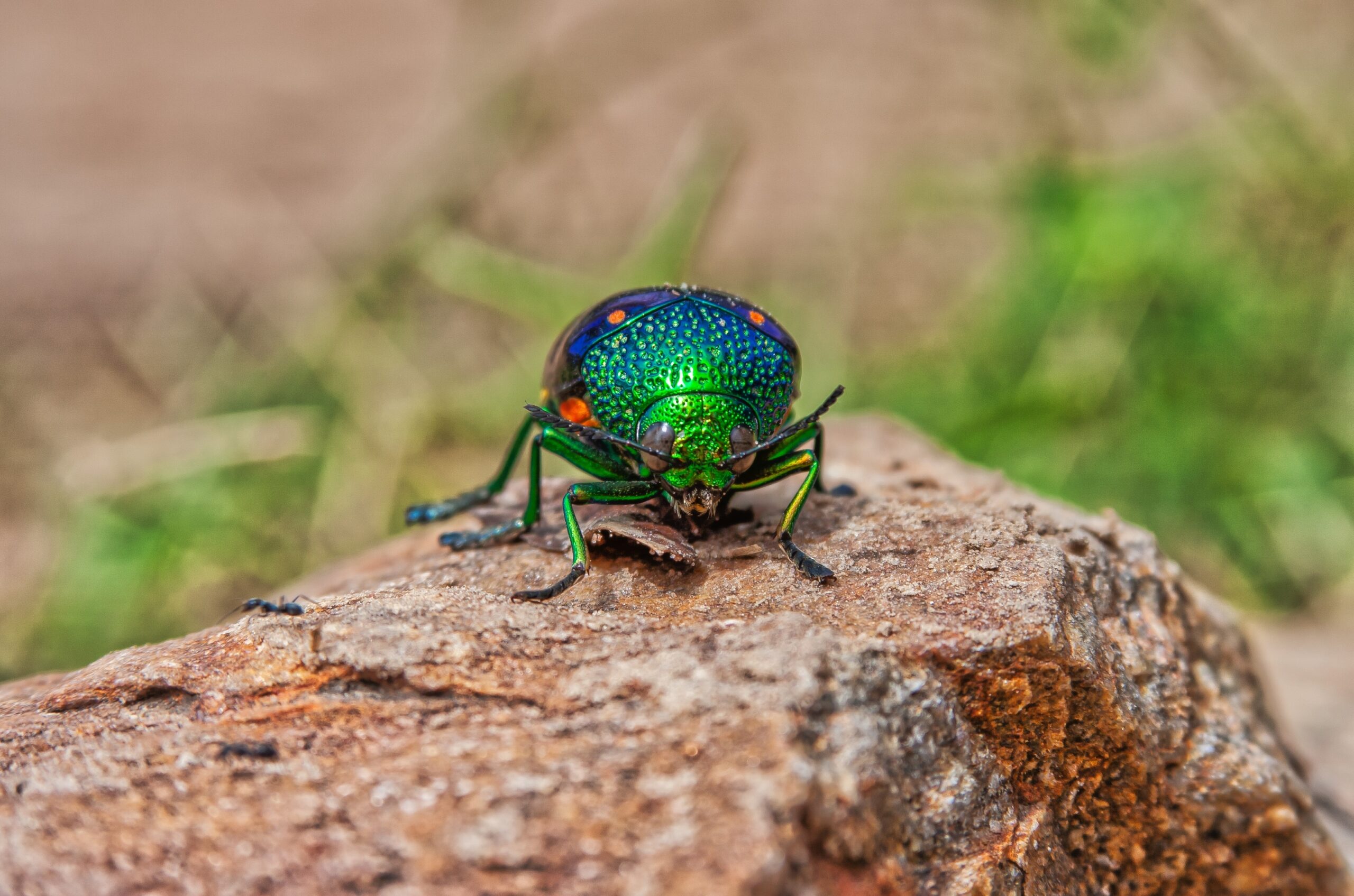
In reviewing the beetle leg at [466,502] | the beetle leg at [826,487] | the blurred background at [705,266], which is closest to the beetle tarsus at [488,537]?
the beetle leg at [466,502]

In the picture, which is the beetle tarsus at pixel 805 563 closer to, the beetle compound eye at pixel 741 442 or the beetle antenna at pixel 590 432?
the beetle compound eye at pixel 741 442

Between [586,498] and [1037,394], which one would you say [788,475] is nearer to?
[586,498]

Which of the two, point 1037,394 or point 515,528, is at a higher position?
point 1037,394

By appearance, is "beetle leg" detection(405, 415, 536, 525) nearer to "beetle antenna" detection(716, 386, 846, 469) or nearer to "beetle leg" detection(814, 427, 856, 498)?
"beetle leg" detection(814, 427, 856, 498)

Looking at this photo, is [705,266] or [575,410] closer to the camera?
[575,410]

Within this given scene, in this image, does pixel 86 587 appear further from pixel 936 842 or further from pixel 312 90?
pixel 312 90

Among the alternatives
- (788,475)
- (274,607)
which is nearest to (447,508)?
(274,607)
